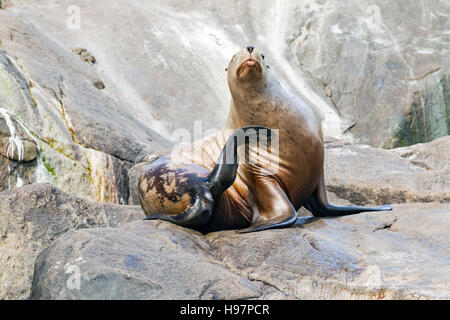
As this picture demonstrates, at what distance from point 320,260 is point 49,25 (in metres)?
14.0

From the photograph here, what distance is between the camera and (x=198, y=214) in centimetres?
418

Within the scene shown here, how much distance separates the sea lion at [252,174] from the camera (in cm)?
421

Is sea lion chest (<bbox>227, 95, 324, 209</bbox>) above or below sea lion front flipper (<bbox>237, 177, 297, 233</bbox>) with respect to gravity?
above

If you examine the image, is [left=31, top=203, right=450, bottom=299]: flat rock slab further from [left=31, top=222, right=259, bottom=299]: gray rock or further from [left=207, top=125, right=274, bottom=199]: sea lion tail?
[left=207, top=125, right=274, bottom=199]: sea lion tail

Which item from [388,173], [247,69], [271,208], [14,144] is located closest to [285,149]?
[271,208]

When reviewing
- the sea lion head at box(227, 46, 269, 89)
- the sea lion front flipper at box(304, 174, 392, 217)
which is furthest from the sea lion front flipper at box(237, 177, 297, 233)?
the sea lion head at box(227, 46, 269, 89)

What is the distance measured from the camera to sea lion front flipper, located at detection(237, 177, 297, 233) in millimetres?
4047

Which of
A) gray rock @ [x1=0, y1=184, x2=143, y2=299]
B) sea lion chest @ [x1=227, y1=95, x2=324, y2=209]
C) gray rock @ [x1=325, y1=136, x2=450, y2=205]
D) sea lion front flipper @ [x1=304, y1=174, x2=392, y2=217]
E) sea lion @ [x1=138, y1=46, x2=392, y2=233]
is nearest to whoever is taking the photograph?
gray rock @ [x1=0, y1=184, x2=143, y2=299]

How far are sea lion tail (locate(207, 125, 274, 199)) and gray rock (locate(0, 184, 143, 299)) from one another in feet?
4.00

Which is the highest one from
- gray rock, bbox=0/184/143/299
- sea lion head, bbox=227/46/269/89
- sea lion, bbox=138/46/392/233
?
sea lion head, bbox=227/46/269/89

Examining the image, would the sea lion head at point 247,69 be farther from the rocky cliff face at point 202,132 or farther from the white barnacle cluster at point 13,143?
the white barnacle cluster at point 13,143

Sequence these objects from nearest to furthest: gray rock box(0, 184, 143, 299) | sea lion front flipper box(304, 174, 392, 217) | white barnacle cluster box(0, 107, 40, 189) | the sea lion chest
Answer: gray rock box(0, 184, 143, 299) < the sea lion chest < sea lion front flipper box(304, 174, 392, 217) < white barnacle cluster box(0, 107, 40, 189)
